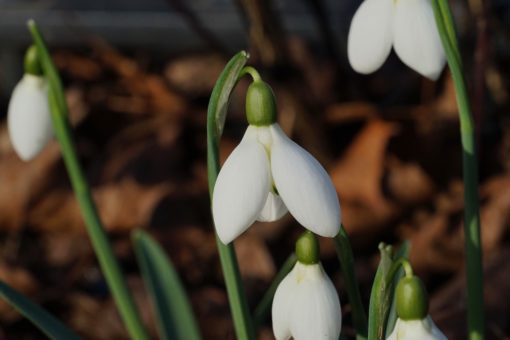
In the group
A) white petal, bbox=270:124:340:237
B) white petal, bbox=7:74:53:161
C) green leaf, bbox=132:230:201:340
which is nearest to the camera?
white petal, bbox=270:124:340:237

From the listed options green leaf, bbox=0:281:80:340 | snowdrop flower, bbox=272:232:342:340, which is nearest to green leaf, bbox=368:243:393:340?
snowdrop flower, bbox=272:232:342:340

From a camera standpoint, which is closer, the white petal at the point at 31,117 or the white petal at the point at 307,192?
the white petal at the point at 307,192

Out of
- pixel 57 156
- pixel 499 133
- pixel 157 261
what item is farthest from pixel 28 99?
pixel 499 133

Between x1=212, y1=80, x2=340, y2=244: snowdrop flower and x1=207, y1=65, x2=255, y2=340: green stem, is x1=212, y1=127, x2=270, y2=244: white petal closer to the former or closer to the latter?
x1=212, y1=80, x2=340, y2=244: snowdrop flower

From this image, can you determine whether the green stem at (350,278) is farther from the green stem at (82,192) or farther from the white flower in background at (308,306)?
the green stem at (82,192)

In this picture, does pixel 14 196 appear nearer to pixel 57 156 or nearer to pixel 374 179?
pixel 57 156

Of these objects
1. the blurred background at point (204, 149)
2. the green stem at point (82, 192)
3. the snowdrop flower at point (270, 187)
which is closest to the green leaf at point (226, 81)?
the snowdrop flower at point (270, 187)
